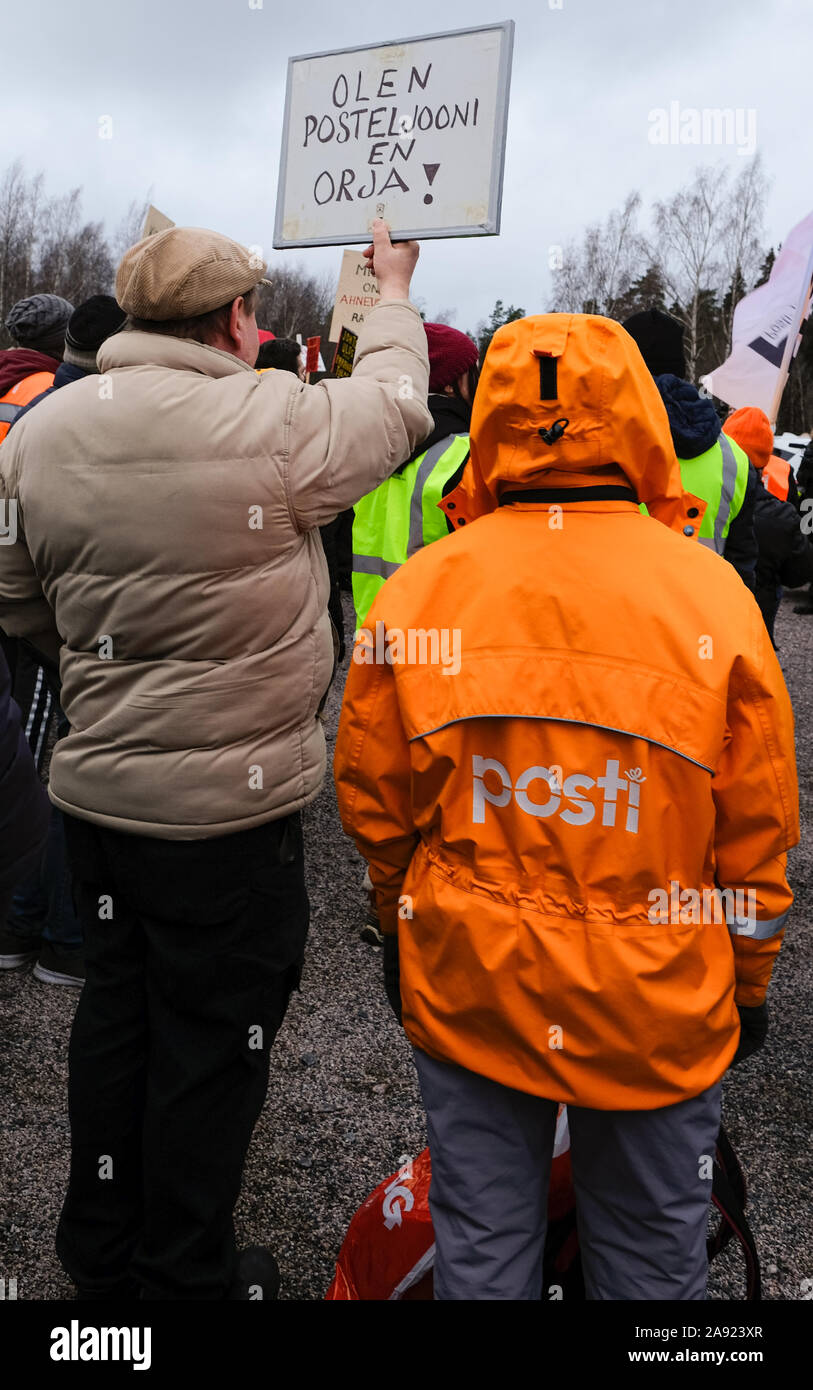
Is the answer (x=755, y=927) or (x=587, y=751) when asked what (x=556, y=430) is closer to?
(x=587, y=751)

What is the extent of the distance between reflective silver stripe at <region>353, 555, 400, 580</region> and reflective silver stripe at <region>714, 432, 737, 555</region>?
3.58 feet

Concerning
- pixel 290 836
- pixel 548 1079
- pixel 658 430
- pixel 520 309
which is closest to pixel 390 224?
pixel 658 430

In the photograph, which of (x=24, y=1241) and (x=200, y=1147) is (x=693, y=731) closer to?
(x=200, y=1147)

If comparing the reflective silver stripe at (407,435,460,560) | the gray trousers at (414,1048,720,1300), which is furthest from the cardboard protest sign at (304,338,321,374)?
the gray trousers at (414,1048,720,1300)

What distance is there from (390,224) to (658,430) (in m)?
1.02

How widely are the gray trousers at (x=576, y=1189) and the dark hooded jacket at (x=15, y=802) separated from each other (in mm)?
737

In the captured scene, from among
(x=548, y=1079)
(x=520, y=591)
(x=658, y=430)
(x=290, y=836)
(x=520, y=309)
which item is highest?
(x=520, y=309)

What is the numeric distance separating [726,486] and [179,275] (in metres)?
2.17

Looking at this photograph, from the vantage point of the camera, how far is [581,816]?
1.52 metres

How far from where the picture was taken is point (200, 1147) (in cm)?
192

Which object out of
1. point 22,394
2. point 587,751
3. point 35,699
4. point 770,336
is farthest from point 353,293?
point 587,751

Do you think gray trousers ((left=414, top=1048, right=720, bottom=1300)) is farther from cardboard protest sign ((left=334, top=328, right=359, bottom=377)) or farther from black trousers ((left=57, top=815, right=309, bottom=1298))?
cardboard protest sign ((left=334, top=328, right=359, bottom=377))
